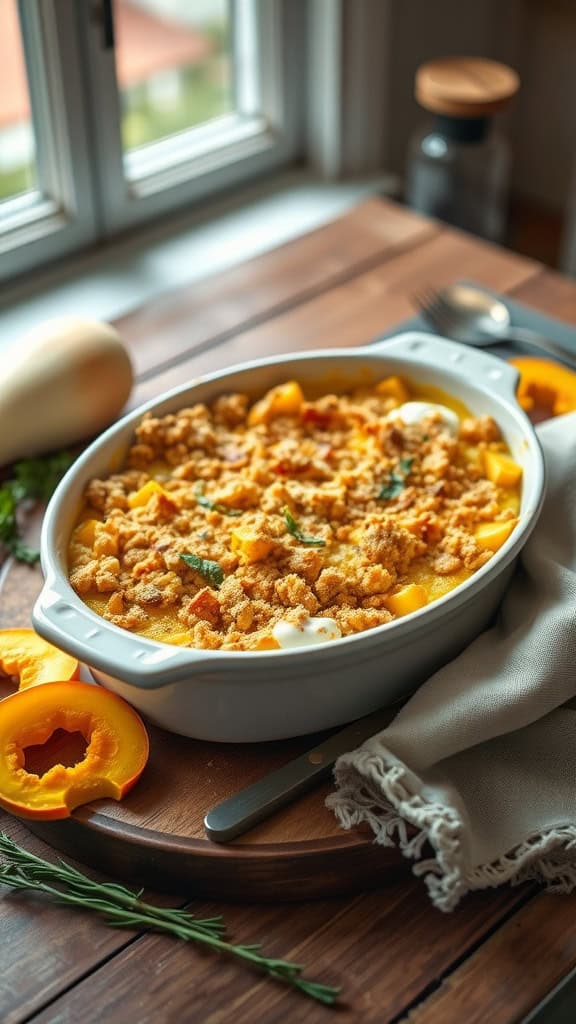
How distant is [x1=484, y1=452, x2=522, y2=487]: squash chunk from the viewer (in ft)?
3.62

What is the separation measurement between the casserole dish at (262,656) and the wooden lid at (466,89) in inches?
26.4

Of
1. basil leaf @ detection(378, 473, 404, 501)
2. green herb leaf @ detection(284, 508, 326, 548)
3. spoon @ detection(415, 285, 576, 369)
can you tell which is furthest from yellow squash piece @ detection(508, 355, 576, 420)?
green herb leaf @ detection(284, 508, 326, 548)

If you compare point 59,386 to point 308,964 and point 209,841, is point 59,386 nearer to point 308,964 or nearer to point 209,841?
point 209,841

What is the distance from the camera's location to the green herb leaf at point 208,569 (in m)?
1.00

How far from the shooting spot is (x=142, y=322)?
151 centimetres

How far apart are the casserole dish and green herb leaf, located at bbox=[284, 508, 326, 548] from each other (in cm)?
14

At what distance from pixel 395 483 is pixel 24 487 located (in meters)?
0.38

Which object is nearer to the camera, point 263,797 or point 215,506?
point 263,797

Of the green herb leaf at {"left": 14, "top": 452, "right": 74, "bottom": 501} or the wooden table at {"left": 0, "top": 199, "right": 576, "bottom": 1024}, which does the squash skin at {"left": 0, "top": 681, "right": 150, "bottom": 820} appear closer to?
the wooden table at {"left": 0, "top": 199, "right": 576, "bottom": 1024}

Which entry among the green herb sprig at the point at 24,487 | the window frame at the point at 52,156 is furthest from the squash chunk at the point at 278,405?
the window frame at the point at 52,156

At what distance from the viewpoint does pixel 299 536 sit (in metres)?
1.04

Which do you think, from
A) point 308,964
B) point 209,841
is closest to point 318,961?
point 308,964

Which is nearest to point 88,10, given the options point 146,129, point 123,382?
point 146,129

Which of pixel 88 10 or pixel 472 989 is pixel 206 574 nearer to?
pixel 472 989
